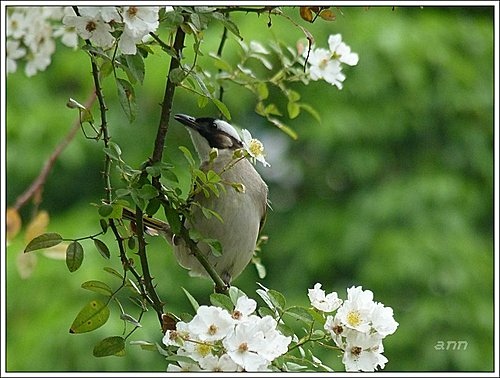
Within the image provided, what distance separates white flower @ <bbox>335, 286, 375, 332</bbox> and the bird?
0.38 meters

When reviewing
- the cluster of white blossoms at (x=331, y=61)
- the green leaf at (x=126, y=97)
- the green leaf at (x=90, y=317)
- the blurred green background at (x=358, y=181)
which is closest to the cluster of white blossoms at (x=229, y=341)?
the green leaf at (x=90, y=317)

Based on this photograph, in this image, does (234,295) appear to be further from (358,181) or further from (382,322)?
(358,181)

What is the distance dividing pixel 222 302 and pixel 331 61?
489 mm

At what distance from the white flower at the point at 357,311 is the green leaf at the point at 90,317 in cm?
27

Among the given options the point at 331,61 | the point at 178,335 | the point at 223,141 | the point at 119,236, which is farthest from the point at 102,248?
the point at 223,141

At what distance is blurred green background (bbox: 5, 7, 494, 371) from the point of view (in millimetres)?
3959

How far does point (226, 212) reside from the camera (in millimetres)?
1449

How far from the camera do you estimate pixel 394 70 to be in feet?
15.0

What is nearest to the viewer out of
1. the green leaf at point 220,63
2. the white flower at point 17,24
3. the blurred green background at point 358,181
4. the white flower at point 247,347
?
the white flower at point 247,347

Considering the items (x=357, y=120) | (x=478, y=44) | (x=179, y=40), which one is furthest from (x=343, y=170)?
(x=179, y=40)

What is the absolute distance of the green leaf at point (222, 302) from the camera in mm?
943

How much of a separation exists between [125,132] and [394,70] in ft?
4.72

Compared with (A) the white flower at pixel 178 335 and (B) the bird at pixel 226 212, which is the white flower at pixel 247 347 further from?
(B) the bird at pixel 226 212

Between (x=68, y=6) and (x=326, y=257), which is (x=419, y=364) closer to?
(x=326, y=257)
